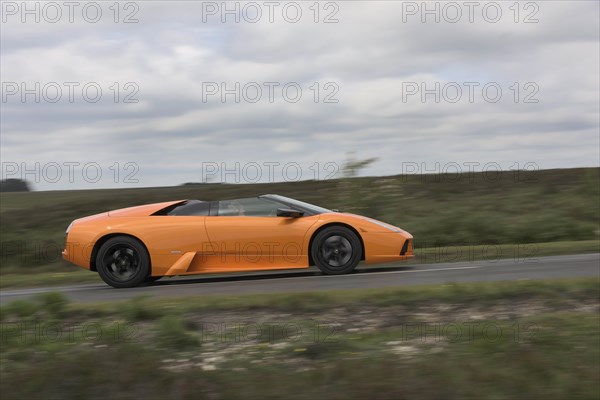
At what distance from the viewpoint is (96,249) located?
1034 centimetres

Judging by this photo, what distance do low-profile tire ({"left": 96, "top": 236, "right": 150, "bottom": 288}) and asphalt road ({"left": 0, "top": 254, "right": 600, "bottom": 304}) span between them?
0.60 feet

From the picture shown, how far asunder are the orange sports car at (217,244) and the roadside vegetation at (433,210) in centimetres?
197

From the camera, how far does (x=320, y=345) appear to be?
566cm

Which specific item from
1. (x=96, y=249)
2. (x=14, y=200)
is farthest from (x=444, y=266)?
(x=14, y=200)

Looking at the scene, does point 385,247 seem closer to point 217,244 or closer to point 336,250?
point 336,250

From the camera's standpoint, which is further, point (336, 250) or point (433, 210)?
point (433, 210)

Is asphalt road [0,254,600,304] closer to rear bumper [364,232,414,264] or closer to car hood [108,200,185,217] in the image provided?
rear bumper [364,232,414,264]

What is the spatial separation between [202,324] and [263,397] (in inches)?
91.6

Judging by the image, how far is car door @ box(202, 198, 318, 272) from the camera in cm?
1025

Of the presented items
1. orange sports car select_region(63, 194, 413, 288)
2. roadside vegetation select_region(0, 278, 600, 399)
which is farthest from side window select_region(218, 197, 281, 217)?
roadside vegetation select_region(0, 278, 600, 399)

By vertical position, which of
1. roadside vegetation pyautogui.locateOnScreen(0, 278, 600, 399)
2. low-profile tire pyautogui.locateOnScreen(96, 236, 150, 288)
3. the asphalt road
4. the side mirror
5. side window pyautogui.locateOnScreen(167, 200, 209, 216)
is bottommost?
roadside vegetation pyautogui.locateOnScreen(0, 278, 600, 399)

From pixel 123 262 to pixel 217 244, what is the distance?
140 centimetres

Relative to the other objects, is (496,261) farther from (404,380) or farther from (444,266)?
(404,380)

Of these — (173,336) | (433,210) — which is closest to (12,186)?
(433,210)
